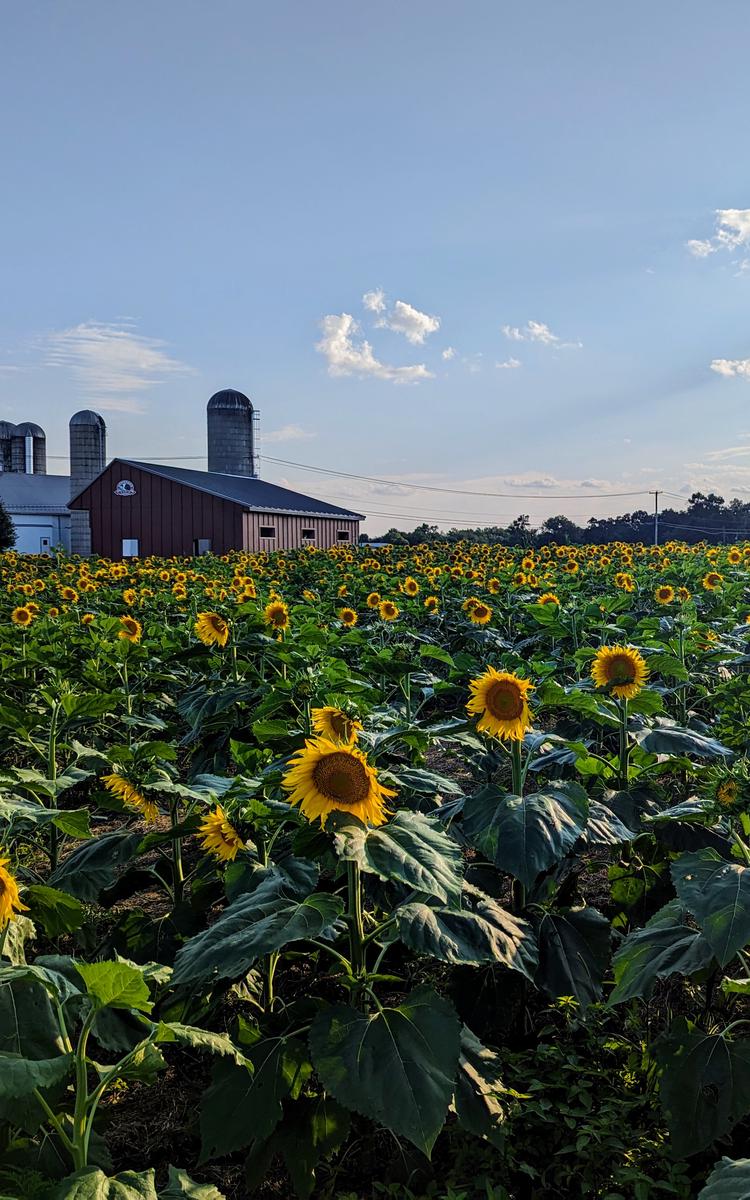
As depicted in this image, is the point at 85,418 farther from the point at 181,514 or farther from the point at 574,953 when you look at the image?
the point at 574,953

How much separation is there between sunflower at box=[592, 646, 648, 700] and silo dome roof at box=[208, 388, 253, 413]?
41724 millimetres

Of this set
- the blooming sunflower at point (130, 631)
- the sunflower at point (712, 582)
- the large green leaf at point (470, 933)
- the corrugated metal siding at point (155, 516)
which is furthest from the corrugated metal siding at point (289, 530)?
the large green leaf at point (470, 933)

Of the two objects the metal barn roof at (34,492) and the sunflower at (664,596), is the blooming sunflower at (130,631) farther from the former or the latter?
the metal barn roof at (34,492)

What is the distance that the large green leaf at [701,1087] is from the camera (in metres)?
2.01

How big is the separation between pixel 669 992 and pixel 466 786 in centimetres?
231

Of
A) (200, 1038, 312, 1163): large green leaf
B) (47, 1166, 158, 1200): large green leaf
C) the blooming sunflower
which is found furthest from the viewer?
the blooming sunflower

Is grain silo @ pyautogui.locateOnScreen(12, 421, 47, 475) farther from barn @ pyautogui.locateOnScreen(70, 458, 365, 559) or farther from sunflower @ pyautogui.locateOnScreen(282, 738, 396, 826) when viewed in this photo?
sunflower @ pyautogui.locateOnScreen(282, 738, 396, 826)

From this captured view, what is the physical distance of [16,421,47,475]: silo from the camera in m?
59.0

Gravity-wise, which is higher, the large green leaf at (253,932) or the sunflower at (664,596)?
the sunflower at (664,596)

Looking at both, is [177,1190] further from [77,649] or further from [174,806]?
[77,649]

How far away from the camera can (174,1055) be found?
2789 mm

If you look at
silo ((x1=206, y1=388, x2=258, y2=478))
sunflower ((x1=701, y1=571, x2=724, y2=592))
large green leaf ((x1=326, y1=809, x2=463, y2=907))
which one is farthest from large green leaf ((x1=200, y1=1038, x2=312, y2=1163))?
silo ((x1=206, y1=388, x2=258, y2=478))

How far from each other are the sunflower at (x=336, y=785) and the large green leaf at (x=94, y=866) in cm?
107

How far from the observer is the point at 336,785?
202 cm
